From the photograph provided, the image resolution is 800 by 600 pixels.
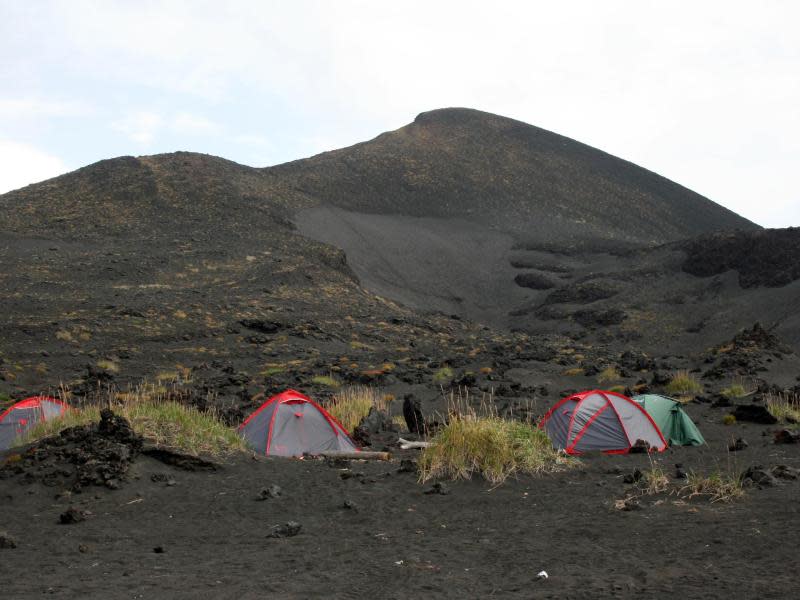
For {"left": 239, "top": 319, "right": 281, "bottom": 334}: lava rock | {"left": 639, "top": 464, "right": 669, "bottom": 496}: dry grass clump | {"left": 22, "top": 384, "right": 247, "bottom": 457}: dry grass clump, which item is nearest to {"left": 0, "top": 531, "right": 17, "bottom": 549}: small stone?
{"left": 22, "top": 384, "right": 247, "bottom": 457}: dry grass clump

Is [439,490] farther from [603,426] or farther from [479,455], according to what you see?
[603,426]

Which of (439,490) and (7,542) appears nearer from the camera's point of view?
(7,542)

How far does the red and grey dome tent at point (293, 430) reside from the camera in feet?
43.7

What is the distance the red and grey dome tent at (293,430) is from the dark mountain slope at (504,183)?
179ft

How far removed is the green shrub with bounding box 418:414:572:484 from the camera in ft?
32.9

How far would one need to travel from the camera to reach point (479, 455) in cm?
1013

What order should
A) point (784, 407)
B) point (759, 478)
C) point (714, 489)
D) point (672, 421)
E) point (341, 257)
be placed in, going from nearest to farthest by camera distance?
1. point (714, 489)
2. point (759, 478)
3. point (672, 421)
4. point (784, 407)
5. point (341, 257)

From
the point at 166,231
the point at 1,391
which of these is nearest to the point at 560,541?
the point at 1,391

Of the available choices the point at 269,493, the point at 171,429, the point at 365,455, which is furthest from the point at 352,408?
the point at 269,493

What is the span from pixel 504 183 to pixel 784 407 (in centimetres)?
6768

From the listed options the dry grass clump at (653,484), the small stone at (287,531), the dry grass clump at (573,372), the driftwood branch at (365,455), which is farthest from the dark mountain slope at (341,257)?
the dry grass clump at (653,484)

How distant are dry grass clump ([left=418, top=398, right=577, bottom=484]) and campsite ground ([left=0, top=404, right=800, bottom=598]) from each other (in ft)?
0.66

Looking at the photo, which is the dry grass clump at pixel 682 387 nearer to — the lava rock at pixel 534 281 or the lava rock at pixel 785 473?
the lava rock at pixel 785 473

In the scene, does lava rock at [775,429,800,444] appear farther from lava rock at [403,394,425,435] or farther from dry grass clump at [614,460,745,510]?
lava rock at [403,394,425,435]
